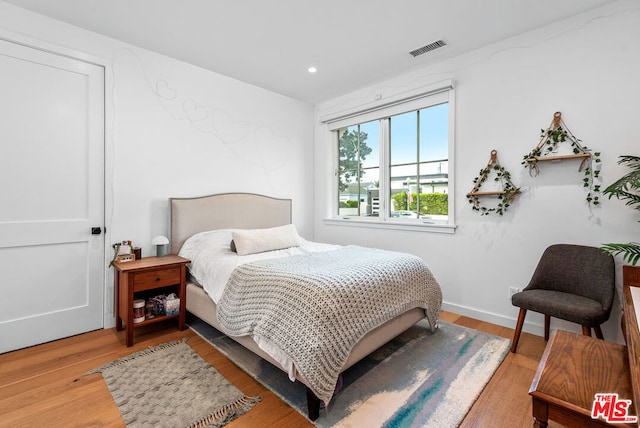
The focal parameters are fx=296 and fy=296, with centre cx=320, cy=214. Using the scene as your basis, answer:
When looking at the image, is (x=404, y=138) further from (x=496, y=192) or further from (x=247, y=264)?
(x=247, y=264)

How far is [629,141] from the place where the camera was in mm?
2166

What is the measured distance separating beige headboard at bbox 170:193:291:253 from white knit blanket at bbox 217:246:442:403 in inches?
45.9

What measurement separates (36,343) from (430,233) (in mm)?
3668

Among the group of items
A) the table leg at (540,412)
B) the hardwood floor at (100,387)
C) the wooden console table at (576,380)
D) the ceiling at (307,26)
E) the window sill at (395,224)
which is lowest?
the hardwood floor at (100,387)

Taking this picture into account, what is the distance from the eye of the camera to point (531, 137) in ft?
8.45

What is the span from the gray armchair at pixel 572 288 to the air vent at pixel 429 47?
202cm

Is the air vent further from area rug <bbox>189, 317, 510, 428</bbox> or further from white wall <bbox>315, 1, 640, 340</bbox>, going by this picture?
area rug <bbox>189, 317, 510, 428</bbox>

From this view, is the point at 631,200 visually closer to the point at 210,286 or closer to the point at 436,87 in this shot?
the point at 436,87

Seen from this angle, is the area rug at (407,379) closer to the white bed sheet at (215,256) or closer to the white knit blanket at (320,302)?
the white knit blanket at (320,302)

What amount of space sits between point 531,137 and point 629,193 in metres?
0.82

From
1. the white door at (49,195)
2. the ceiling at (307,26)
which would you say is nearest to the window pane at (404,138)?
the ceiling at (307,26)

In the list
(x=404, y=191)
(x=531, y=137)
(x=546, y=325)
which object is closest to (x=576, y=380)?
(x=546, y=325)

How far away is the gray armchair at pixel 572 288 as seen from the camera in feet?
6.27

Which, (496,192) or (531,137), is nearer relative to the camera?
(531,137)
